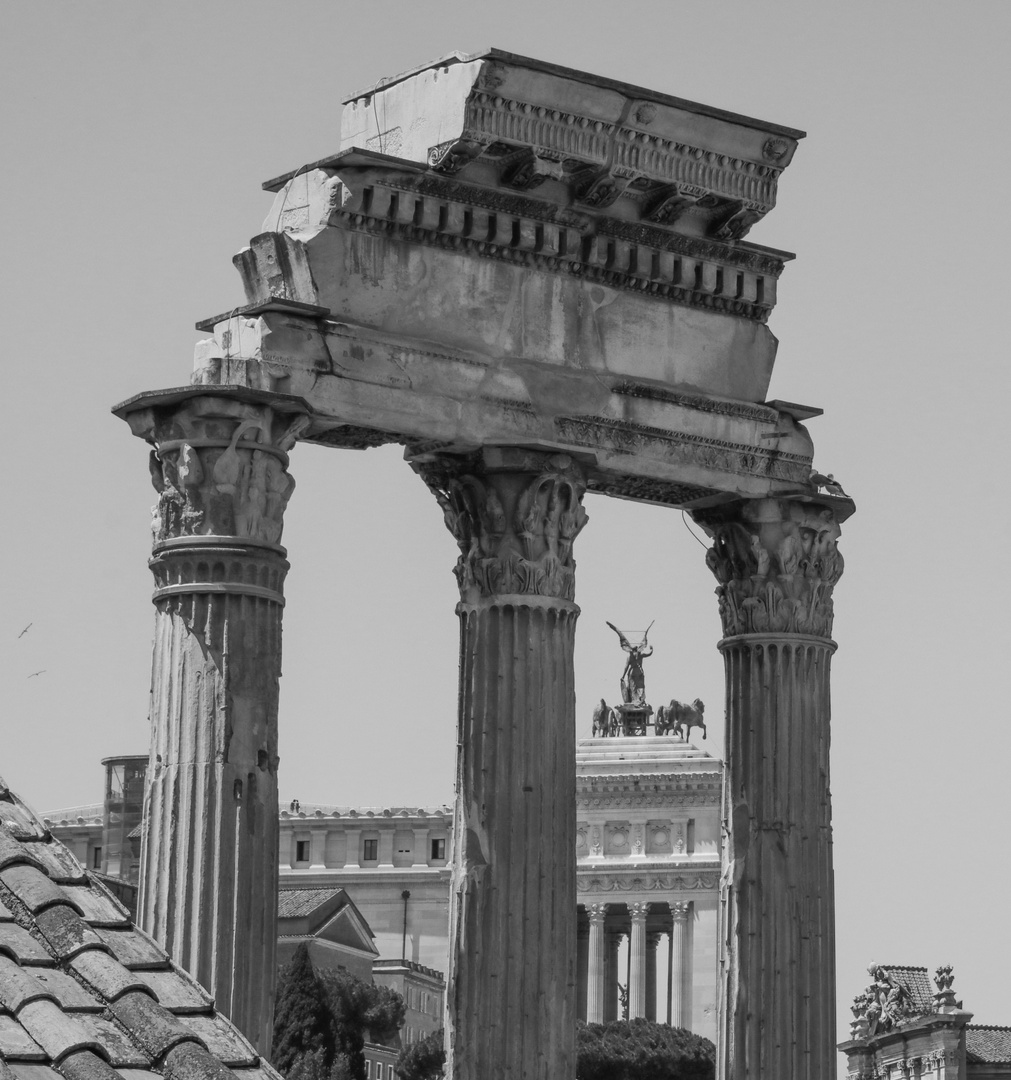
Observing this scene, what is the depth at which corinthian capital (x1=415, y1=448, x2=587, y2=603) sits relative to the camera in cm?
2611

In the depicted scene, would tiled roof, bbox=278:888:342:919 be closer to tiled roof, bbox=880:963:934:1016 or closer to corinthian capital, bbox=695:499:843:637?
tiled roof, bbox=880:963:934:1016

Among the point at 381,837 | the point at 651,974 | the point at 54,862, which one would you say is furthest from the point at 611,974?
the point at 54,862

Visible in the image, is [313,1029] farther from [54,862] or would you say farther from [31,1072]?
[31,1072]

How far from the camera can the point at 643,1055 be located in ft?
316

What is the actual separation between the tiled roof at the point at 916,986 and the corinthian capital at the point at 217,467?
76.4 meters

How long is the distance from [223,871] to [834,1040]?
266 inches

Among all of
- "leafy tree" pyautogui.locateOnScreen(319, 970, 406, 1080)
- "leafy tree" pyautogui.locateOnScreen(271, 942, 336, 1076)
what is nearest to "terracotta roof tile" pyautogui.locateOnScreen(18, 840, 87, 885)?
"leafy tree" pyautogui.locateOnScreen(271, 942, 336, 1076)

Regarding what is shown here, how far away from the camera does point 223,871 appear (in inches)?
924

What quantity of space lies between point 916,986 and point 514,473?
76.3 metres

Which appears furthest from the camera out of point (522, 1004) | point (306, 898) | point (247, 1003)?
point (306, 898)

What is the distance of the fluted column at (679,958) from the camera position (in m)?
113

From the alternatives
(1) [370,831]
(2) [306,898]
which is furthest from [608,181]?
(1) [370,831]

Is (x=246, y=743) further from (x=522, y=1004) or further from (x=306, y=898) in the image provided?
(x=306, y=898)

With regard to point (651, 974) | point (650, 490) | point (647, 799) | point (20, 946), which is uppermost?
point (647, 799)
